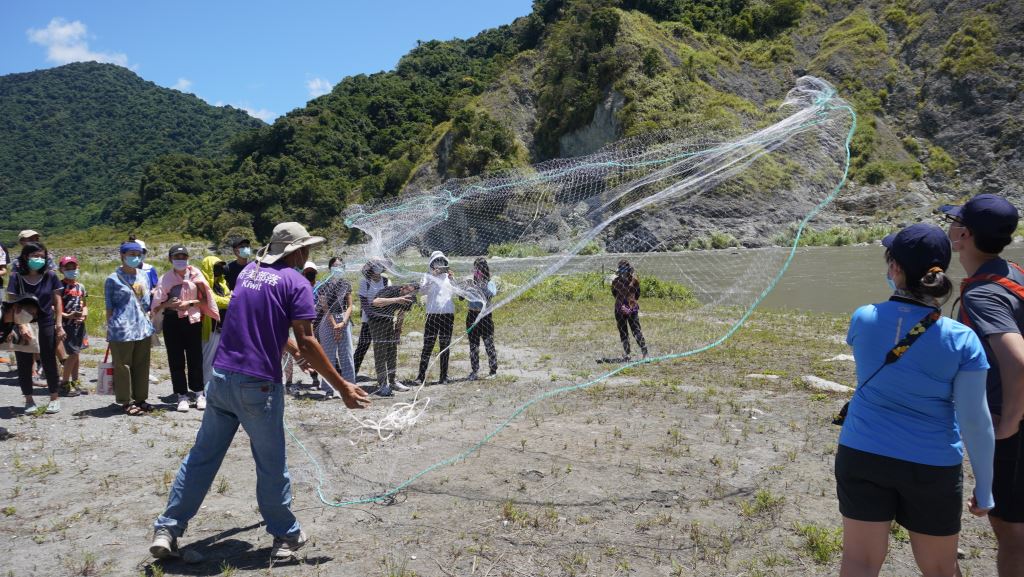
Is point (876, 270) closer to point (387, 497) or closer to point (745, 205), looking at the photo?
point (745, 205)

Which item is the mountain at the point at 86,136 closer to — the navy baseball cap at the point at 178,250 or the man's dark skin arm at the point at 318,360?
the navy baseball cap at the point at 178,250

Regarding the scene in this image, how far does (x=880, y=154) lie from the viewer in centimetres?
4303

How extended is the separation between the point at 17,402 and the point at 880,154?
48269 millimetres

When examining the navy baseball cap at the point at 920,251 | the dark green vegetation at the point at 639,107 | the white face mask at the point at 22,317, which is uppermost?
the dark green vegetation at the point at 639,107

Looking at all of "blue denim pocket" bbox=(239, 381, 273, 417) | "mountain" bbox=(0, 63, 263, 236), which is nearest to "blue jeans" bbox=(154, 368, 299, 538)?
"blue denim pocket" bbox=(239, 381, 273, 417)

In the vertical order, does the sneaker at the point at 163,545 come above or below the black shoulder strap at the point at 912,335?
below


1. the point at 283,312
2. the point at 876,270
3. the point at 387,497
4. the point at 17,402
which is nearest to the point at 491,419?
the point at 387,497


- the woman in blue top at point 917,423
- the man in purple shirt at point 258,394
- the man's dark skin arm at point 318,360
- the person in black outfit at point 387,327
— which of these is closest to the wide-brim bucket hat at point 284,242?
the man in purple shirt at point 258,394

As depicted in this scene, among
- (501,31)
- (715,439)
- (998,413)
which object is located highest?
(501,31)

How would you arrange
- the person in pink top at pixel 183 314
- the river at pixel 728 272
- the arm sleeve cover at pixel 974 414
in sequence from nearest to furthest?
the arm sleeve cover at pixel 974 414 < the river at pixel 728 272 < the person in pink top at pixel 183 314

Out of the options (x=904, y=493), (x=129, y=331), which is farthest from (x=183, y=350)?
(x=904, y=493)

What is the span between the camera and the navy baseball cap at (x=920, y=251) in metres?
2.47

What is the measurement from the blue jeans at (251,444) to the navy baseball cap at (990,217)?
351 cm

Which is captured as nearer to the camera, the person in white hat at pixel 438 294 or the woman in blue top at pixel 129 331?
the woman in blue top at pixel 129 331
